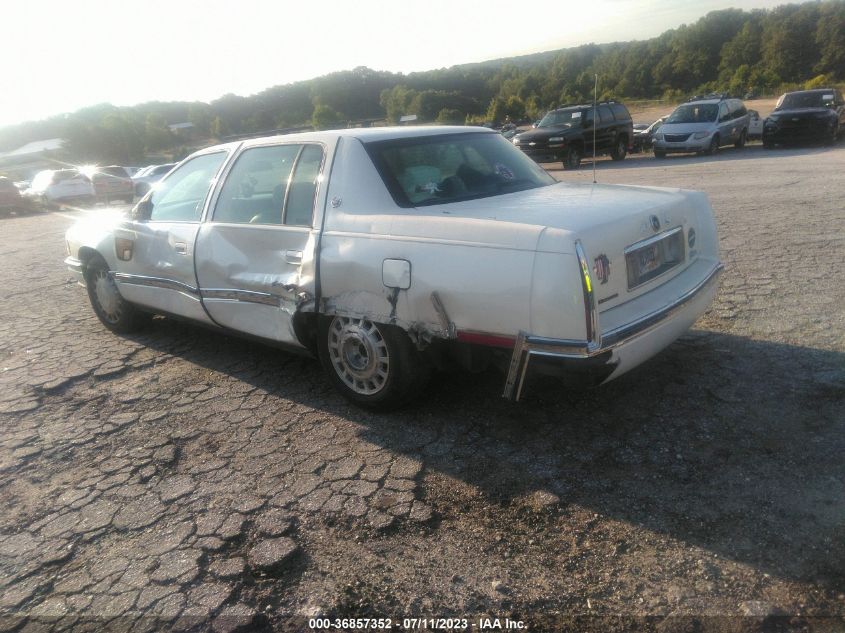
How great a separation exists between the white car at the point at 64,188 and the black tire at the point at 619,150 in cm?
1828

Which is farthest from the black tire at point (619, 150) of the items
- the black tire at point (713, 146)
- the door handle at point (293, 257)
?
the door handle at point (293, 257)

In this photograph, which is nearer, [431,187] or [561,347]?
[561,347]

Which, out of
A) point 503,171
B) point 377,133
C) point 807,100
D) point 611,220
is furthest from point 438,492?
point 807,100

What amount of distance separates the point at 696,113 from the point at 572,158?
4714 mm

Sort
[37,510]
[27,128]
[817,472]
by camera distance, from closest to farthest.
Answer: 1. [817,472]
2. [37,510]
3. [27,128]

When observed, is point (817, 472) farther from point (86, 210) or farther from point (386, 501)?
point (86, 210)

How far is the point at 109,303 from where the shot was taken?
5.73 metres

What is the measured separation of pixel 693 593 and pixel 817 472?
Answer: 1060mm

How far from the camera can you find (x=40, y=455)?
3.74 metres

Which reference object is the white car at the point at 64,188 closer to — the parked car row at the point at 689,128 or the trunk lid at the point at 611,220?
the parked car row at the point at 689,128

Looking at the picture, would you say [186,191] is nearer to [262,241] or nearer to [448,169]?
[262,241]

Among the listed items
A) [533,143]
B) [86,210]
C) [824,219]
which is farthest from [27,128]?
[824,219]

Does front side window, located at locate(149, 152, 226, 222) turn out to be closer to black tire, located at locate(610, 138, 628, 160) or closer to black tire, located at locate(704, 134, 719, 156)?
black tire, located at locate(610, 138, 628, 160)

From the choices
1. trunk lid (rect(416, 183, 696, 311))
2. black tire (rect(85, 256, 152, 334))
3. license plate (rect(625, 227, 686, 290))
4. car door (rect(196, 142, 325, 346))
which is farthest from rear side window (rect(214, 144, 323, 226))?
license plate (rect(625, 227, 686, 290))
